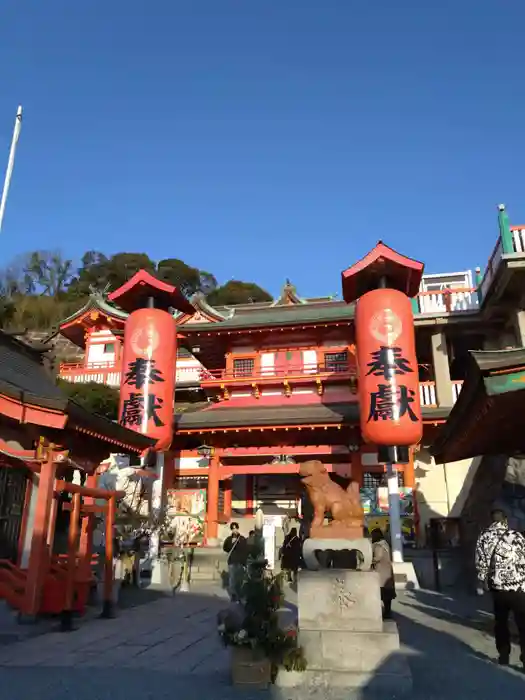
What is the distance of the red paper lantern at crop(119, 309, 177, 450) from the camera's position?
1830 cm

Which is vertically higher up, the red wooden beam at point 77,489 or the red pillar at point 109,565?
the red wooden beam at point 77,489

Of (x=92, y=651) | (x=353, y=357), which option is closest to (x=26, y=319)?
(x=353, y=357)

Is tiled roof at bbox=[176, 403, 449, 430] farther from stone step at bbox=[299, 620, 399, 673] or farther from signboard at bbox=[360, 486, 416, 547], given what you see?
stone step at bbox=[299, 620, 399, 673]

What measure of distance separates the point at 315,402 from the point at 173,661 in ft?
52.6

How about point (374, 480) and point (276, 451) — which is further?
point (374, 480)

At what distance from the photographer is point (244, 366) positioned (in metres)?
24.8

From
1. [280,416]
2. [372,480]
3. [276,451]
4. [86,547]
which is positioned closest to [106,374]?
[276,451]

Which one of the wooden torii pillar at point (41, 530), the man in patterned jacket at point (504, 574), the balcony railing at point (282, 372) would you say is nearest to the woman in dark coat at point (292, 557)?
the wooden torii pillar at point (41, 530)

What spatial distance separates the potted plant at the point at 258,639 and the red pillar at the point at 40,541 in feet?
14.8

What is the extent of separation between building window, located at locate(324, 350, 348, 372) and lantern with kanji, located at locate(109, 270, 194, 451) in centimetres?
748

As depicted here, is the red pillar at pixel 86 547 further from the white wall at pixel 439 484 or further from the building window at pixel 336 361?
the building window at pixel 336 361

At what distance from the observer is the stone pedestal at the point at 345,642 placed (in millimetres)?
5316

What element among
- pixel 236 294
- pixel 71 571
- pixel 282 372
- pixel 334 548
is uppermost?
pixel 236 294

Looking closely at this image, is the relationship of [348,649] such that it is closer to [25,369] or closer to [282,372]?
[25,369]
